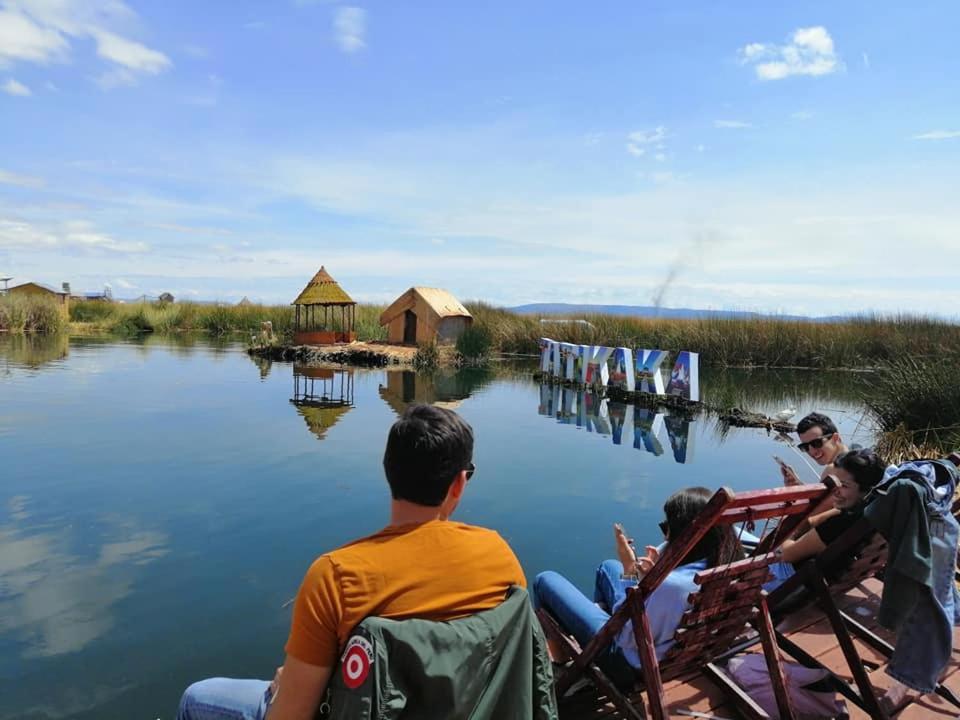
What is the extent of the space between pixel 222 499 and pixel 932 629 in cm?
698

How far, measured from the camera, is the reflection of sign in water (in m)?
12.4

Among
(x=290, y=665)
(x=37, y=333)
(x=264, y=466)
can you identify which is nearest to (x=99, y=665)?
(x=290, y=665)

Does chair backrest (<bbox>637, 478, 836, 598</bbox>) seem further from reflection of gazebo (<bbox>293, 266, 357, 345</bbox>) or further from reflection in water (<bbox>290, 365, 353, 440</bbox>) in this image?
reflection of gazebo (<bbox>293, 266, 357, 345</bbox>)

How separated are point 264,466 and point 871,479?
7.84m

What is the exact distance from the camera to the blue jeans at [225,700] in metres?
2.24

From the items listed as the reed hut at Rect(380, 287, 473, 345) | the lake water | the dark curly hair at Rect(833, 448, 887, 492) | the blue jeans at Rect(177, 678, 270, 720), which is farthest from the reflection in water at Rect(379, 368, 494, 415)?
the blue jeans at Rect(177, 678, 270, 720)

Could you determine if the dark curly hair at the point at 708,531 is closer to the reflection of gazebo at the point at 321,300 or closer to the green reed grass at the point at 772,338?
the green reed grass at the point at 772,338

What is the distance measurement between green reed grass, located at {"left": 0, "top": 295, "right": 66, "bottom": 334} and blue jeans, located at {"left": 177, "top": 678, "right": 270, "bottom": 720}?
42108 mm

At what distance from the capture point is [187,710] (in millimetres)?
2320

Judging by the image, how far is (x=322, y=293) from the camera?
30.5m

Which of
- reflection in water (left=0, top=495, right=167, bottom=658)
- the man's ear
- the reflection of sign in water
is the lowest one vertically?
reflection in water (left=0, top=495, right=167, bottom=658)

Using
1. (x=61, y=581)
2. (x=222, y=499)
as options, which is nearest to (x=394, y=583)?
(x=61, y=581)

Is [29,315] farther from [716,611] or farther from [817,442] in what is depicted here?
[716,611]

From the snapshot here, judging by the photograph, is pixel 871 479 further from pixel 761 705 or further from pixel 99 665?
pixel 99 665
